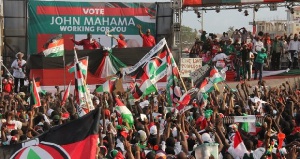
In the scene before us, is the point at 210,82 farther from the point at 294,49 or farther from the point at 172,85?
the point at 294,49

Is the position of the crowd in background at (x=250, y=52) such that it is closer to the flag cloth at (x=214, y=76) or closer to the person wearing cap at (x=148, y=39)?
the person wearing cap at (x=148, y=39)

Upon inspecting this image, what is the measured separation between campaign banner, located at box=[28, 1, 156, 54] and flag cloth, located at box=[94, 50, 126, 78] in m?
4.89

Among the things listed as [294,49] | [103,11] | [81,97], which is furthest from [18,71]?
[81,97]

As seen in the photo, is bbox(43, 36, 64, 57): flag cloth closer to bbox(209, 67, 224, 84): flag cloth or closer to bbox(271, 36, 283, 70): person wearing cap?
bbox(209, 67, 224, 84): flag cloth

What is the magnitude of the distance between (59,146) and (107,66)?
13813mm

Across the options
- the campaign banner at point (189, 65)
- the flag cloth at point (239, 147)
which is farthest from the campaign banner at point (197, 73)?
the flag cloth at point (239, 147)

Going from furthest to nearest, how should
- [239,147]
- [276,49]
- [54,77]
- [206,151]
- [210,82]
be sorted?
[276,49] < [54,77] < [210,82] < [239,147] < [206,151]

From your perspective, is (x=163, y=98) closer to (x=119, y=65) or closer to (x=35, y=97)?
(x=35, y=97)

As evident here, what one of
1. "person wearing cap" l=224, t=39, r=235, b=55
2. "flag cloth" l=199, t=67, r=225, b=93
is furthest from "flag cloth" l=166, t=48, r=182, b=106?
"person wearing cap" l=224, t=39, r=235, b=55

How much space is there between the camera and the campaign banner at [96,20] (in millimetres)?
27703

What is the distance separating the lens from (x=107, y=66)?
74.4 ft

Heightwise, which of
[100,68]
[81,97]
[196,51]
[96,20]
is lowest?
[81,97]

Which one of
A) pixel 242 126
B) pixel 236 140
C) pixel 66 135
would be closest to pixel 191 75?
pixel 242 126

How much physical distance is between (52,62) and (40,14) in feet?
16.9
